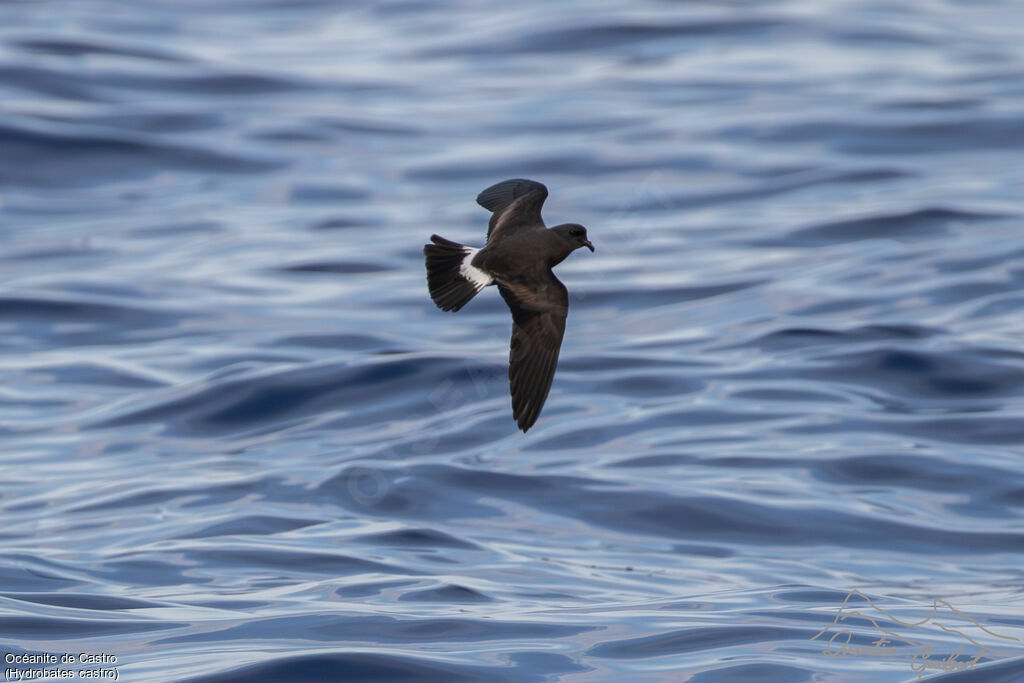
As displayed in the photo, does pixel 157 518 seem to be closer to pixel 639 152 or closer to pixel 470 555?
pixel 470 555

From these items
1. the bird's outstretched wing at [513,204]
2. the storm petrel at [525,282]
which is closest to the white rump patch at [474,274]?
the storm petrel at [525,282]

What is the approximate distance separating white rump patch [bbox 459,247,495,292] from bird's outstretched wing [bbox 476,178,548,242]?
334mm

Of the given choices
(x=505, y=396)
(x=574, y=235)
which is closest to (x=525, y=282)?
(x=574, y=235)

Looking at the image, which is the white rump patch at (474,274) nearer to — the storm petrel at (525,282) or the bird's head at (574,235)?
the storm petrel at (525,282)

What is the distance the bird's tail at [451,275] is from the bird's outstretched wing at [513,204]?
29 cm

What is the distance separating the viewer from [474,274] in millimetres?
5867

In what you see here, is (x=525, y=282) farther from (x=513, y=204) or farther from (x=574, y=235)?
(x=513, y=204)

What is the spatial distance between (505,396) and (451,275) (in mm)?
8067

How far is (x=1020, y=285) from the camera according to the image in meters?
16.0

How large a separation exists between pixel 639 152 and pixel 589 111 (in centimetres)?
262

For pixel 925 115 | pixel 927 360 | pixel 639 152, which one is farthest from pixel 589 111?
pixel 927 360

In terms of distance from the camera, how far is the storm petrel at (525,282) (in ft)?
19.0

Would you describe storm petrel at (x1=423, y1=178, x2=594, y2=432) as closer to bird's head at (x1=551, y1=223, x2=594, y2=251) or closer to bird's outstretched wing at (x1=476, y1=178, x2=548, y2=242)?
bird's head at (x1=551, y1=223, x2=594, y2=251)

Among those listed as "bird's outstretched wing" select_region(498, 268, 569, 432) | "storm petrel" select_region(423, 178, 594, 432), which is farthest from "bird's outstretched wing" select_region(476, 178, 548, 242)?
"bird's outstretched wing" select_region(498, 268, 569, 432)
